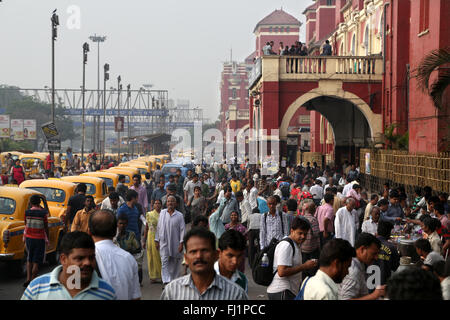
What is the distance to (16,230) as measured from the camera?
11.8m

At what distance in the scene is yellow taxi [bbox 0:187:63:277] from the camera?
37.9 feet

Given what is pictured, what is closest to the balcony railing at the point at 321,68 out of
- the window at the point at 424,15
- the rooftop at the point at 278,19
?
the window at the point at 424,15

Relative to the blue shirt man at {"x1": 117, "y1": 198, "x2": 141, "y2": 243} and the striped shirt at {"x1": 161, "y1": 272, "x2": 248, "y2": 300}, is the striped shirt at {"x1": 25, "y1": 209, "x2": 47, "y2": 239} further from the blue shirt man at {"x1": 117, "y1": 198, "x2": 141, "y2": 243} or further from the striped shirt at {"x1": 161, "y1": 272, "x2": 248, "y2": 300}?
the striped shirt at {"x1": 161, "y1": 272, "x2": 248, "y2": 300}

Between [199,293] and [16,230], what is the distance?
8081 millimetres

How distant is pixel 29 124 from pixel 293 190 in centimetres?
7049

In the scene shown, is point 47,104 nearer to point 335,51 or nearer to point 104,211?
point 335,51

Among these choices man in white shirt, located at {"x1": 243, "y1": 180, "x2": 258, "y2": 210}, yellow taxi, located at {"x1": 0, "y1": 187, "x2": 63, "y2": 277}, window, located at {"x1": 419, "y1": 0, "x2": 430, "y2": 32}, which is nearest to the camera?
yellow taxi, located at {"x1": 0, "y1": 187, "x2": 63, "y2": 277}

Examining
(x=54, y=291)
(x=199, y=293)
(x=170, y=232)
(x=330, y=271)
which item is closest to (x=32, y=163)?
(x=170, y=232)

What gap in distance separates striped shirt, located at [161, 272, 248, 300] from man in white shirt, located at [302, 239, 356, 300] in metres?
0.71

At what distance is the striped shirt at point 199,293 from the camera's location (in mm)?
4449

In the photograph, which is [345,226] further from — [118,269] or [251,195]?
[118,269]

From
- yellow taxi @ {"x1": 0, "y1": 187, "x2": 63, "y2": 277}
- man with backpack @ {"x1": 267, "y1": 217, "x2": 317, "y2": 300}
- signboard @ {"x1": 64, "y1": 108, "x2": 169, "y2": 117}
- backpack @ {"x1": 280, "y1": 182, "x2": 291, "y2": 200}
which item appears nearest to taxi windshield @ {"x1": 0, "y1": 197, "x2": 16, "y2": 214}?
yellow taxi @ {"x1": 0, "y1": 187, "x2": 63, "y2": 277}
